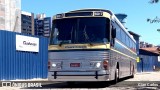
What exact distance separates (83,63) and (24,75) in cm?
1380

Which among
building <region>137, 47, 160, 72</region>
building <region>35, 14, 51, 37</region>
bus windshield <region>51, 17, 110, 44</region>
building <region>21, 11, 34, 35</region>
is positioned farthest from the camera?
building <region>35, 14, 51, 37</region>

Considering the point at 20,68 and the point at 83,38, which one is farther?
the point at 20,68

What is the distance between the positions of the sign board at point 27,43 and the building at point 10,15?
52.6m

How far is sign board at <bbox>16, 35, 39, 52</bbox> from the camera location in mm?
26737

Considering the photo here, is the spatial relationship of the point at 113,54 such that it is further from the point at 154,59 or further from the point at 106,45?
the point at 154,59

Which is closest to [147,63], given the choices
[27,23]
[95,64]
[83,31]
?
[83,31]

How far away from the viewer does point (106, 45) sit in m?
14.4

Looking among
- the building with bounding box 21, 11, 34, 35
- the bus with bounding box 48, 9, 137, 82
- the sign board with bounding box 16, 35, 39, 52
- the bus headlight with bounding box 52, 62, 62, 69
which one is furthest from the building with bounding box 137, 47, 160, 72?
the building with bounding box 21, 11, 34, 35

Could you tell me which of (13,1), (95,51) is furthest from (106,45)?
(13,1)

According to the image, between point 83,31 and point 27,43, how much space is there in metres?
13.9

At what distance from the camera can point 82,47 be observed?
14.4 metres

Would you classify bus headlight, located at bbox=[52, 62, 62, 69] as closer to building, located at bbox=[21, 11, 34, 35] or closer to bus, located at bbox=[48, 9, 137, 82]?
bus, located at bbox=[48, 9, 137, 82]

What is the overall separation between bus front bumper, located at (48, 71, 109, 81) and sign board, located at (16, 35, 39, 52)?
12.5 metres

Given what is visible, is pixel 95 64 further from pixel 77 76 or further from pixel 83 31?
pixel 83 31
